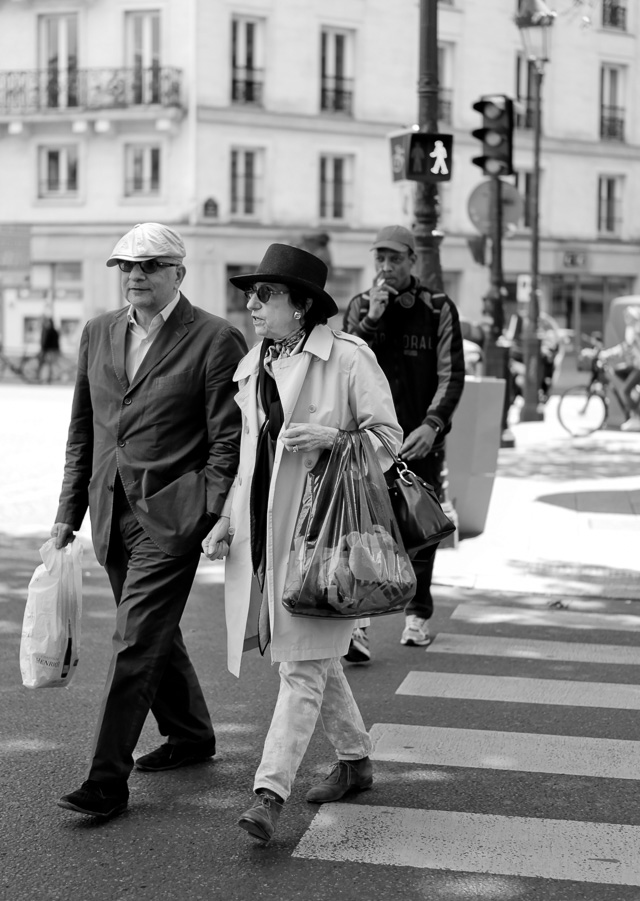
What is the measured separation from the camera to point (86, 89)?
3669 centimetres

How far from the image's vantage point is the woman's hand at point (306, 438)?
4.05 m

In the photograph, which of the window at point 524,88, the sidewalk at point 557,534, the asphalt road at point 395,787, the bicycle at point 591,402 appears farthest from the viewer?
the window at point 524,88

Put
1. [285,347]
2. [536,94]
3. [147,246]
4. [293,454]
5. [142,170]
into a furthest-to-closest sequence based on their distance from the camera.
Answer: [142,170] < [536,94] < [147,246] < [285,347] < [293,454]

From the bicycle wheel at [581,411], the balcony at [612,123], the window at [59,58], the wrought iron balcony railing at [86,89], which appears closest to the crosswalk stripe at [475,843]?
the bicycle wheel at [581,411]

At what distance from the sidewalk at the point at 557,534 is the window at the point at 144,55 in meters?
23.3

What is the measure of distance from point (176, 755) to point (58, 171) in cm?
3435

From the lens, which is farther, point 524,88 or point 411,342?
point 524,88

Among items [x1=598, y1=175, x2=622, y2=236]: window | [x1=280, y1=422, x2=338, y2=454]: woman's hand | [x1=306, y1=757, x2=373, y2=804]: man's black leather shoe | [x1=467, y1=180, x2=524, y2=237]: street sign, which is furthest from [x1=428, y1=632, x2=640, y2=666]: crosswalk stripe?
[x1=598, y1=175, x2=622, y2=236]: window

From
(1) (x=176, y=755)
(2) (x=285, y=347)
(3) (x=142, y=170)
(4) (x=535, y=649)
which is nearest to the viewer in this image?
(2) (x=285, y=347)

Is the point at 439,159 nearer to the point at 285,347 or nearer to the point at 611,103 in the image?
the point at 285,347

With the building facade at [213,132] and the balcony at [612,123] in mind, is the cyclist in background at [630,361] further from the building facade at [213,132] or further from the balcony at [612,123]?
the balcony at [612,123]

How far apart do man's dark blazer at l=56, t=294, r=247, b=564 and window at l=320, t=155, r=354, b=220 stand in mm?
33404

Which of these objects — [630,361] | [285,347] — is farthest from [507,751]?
[630,361]

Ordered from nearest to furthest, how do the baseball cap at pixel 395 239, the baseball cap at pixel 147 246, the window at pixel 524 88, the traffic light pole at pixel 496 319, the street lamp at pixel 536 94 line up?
the baseball cap at pixel 147 246 < the baseball cap at pixel 395 239 < the traffic light pole at pixel 496 319 < the street lamp at pixel 536 94 < the window at pixel 524 88
